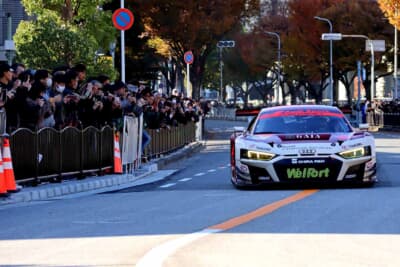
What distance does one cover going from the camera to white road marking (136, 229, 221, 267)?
30.3ft

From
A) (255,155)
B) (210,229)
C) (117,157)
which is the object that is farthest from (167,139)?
(210,229)

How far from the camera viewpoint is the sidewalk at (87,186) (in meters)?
17.0

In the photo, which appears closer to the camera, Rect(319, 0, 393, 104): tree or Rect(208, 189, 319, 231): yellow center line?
Rect(208, 189, 319, 231): yellow center line

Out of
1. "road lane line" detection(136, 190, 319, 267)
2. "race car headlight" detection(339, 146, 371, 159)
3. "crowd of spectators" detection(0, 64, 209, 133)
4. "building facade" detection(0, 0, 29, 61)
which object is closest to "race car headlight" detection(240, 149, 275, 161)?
"race car headlight" detection(339, 146, 371, 159)

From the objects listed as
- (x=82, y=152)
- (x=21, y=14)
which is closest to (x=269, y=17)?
(x=21, y=14)

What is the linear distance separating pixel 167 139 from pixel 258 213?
2069 cm

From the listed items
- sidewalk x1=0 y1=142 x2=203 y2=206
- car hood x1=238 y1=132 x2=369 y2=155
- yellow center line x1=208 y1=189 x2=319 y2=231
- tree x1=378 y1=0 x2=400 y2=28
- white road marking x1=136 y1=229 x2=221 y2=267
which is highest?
tree x1=378 y1=0 x2=400 y2=28

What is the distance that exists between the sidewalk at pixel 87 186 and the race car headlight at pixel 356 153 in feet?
14.3

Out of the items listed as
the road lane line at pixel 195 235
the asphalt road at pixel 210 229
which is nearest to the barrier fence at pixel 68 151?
the asphalt road at pixel 210 229

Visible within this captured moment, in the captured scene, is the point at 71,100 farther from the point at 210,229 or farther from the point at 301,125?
the point at 210,229

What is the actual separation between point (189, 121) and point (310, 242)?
32.8 meters

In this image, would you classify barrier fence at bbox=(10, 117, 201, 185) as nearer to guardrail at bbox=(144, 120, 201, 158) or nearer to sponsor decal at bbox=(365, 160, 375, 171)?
guardrail at bbox=(144, 120, 201, 158)

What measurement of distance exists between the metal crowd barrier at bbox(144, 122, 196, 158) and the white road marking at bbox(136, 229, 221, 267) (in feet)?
Result: 55.8

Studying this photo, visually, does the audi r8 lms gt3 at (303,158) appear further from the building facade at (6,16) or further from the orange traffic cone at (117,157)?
the building facade at (6,16)
